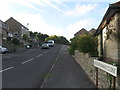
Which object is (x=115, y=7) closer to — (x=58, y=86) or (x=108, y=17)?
(x=108, y=17)

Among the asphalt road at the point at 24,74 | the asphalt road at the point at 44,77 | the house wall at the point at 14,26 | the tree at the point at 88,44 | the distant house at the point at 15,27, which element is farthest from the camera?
the distant house at the point at 15,27

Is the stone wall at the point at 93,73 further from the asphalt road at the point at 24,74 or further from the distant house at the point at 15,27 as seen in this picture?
the distant house at the point at 15,27

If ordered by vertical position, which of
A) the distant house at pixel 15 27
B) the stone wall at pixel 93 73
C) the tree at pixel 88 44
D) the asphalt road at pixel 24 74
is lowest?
the asphalt road at pixel 24 74

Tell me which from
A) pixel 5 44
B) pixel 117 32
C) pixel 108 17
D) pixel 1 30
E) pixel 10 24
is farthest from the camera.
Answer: pixel 10 24

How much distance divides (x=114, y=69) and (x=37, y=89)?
14.1ft

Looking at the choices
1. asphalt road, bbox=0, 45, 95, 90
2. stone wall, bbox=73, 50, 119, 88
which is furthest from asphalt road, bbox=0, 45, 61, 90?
stone wall, bbox=73, 50, 119, 88

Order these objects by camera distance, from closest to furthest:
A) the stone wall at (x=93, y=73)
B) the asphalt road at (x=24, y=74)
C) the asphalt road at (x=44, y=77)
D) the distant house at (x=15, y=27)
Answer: the stone wall at (x=93, y=73) < the asphalt road at (x=44, y=77) < the asphalt road at (x=24, y=74) < the distant house at (x=15, y=27)

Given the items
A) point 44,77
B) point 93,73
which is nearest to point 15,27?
point 44,77

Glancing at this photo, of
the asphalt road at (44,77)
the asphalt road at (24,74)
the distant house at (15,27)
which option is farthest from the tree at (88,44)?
the distant house at (15,27)

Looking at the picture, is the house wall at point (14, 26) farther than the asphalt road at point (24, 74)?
Yes

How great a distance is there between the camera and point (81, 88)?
8586 millimetres

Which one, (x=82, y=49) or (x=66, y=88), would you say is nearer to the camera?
(x=66, y=88)

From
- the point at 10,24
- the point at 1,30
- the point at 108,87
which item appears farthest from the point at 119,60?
the point at 10,24

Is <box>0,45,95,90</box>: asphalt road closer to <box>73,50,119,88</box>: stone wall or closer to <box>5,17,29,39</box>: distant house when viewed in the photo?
<box>73,50,119,88</box>: stone wall
